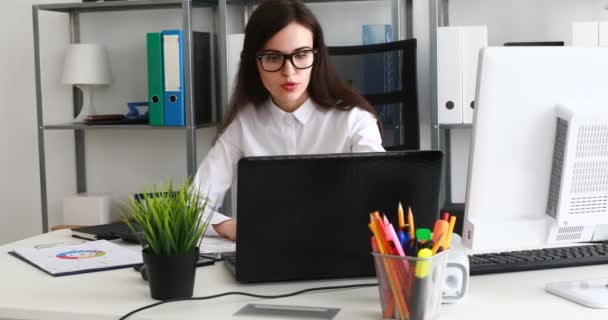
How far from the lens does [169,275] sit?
1214 millimetres

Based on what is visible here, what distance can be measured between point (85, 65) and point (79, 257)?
2.02 metres

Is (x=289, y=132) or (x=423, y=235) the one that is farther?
(x=289, y=132)

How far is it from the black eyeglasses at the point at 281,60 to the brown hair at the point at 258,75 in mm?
123

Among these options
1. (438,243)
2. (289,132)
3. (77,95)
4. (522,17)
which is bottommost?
(438,243)

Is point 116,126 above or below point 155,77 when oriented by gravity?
below

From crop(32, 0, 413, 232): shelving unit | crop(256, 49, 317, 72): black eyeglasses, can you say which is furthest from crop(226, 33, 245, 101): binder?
crop(256, 49, 317, 72): black eyeglasses

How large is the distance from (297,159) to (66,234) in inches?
31.6

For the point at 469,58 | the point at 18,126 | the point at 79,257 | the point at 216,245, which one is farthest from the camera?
the point at 18,126

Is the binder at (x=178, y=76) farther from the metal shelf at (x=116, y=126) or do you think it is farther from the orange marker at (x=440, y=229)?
the orange marker at (x=440, y=229)

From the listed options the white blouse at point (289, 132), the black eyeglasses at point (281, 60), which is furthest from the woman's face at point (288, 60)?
the white blouse at point (289, 132)

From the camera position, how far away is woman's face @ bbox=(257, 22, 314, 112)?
1.73 metres

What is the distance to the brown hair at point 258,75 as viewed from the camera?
6.12 ft

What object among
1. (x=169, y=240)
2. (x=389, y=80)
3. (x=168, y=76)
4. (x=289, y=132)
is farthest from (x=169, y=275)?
(x=168, y=76)

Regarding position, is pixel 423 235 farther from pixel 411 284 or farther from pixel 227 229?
pixel 227 229
